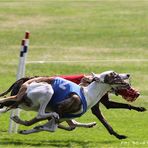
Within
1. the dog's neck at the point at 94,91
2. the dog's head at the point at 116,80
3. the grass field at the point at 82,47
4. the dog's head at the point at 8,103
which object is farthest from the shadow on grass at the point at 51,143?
the dog's head at the point at 116,80

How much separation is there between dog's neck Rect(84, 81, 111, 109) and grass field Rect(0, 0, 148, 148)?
2.23 feet

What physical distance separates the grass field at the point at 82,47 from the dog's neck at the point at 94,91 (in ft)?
2.23

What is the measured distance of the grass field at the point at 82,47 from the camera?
40.8ft

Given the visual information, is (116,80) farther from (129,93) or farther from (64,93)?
(64,93)

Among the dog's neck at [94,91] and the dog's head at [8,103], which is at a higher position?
the dog's neck at [94,91]

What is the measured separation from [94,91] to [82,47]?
15.0 metres

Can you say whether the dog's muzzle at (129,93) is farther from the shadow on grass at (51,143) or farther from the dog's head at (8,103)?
the dog's head at (8,103)

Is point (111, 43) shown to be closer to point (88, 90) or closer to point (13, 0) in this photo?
point (13, 0)

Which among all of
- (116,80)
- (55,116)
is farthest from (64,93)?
(116,80)

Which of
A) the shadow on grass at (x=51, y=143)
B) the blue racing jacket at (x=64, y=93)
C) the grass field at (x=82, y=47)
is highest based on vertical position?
the blue racing jacket at (x=64, y=93)

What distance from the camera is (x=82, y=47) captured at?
26.1 m

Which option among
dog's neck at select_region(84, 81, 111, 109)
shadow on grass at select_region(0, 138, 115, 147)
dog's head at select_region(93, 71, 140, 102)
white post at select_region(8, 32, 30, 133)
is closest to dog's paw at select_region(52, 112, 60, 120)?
dog's neck at select_region(84, 81, 111, 109)

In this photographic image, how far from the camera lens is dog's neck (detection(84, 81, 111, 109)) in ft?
36.5

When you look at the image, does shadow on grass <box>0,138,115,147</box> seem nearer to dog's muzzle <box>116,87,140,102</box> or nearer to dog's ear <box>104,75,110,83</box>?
dog's muzzle <box>116,87,140,102</box>
